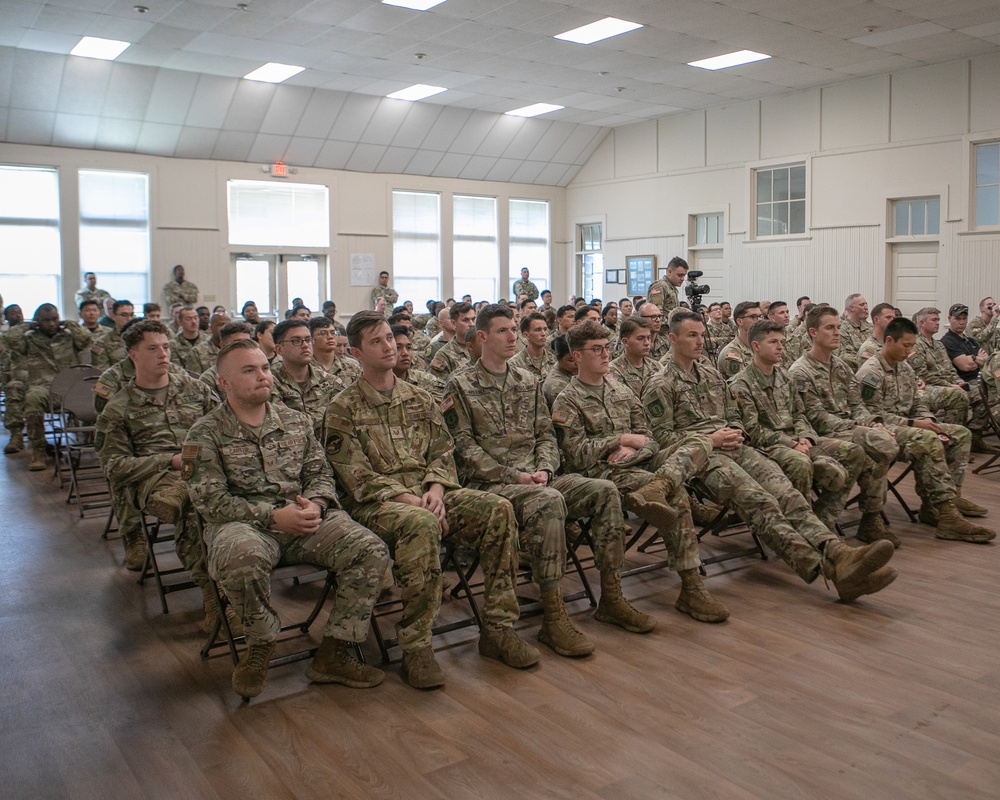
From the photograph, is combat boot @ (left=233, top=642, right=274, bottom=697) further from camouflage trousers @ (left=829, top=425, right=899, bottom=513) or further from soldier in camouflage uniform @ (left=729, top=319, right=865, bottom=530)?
camouflage trousers @ (left=829, top=425, right=899, bottom=513)

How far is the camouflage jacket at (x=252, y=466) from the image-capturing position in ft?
10.6

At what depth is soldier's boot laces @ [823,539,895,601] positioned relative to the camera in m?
3.78

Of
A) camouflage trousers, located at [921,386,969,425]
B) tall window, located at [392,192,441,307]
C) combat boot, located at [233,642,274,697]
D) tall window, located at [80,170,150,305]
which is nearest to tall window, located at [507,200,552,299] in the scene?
tall window, located at [392,192,441,307]

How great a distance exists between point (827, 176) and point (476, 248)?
7114mm

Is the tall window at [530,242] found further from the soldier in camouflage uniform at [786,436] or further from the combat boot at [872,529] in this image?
the combat boot at [872,529]

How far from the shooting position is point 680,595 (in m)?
3.98

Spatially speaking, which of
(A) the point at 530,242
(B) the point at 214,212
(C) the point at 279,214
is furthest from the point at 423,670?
(A) the point at 530,242

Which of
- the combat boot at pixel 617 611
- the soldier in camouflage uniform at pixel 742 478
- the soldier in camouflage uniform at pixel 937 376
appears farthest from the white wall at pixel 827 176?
the combat boot at pixel 617 611

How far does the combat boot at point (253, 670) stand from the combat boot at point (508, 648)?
849 millimetres

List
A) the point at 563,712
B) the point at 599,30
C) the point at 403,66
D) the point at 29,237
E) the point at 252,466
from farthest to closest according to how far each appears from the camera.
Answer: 1. the point at 29,237
2. the point at 403,66
3. the point at 599,30
4. the point at 252,466
5. the point at 563,712

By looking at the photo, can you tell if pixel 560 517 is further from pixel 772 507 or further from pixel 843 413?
pixel 843 413

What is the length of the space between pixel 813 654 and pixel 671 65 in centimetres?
1082

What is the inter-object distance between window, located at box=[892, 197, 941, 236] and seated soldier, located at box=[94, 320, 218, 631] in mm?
11439

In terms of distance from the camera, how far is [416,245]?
1712cm
